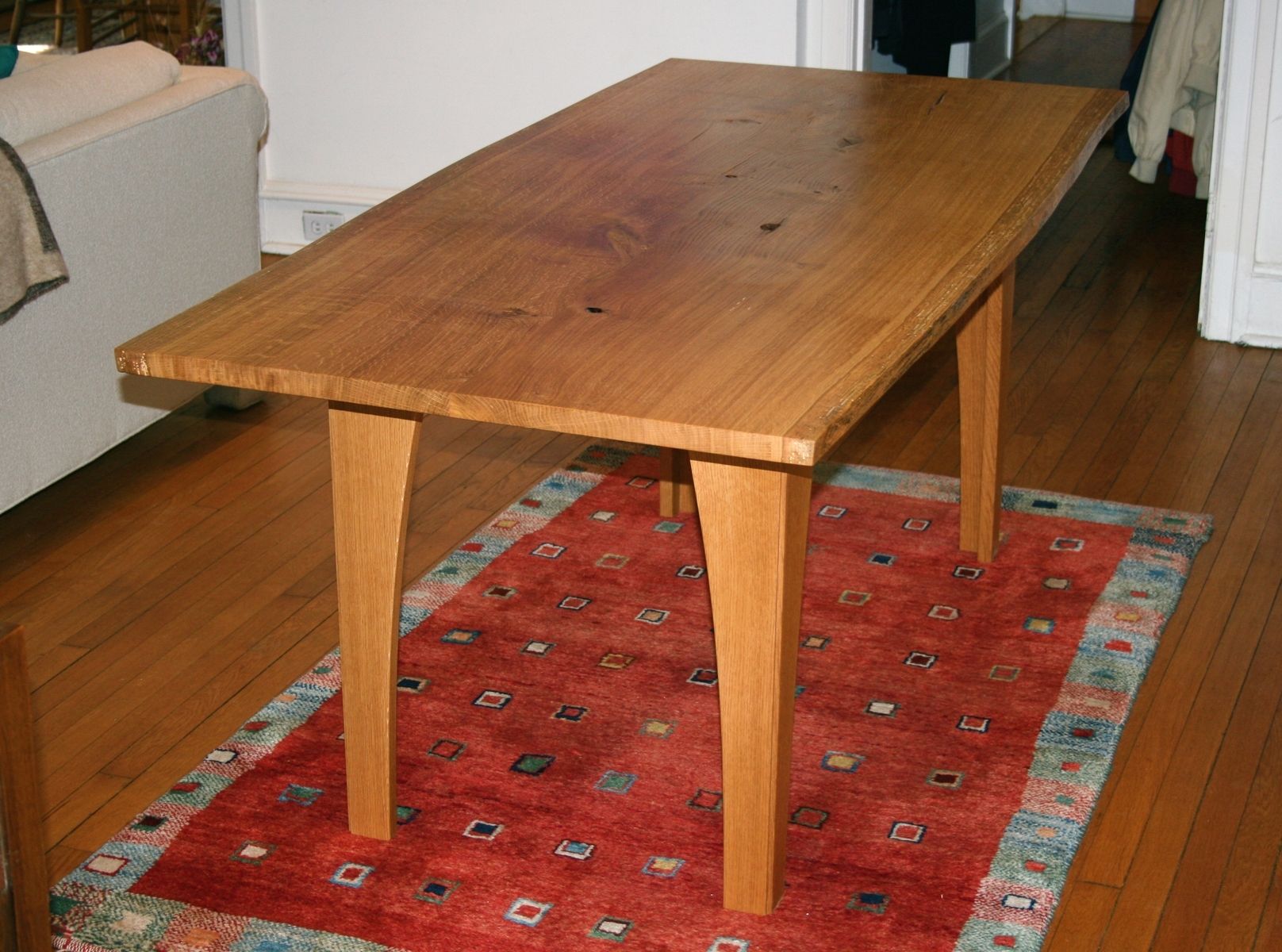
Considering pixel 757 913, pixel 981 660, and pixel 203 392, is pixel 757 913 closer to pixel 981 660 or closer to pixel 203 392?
pixel 981 660

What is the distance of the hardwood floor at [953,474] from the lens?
205 cm

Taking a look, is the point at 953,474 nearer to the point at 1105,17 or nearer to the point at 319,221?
the point at 319,221

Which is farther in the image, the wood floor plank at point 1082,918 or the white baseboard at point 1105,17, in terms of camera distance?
the white baseboard at point 1105,17

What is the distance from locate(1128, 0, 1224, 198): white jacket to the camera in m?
4.15

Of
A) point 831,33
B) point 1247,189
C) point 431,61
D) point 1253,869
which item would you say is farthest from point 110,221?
point 1247,189

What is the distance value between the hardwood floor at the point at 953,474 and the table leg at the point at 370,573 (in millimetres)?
355

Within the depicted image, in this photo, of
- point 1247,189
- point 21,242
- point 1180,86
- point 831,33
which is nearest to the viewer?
point 21,242

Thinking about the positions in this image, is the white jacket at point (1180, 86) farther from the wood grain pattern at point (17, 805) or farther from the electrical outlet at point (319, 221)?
the wood grain pattern at point (17, 805)

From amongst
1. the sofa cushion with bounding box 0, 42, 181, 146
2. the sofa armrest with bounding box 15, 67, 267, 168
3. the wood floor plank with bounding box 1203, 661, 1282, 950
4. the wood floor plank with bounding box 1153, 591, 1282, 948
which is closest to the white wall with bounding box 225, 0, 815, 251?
the sofa armrest with bounding box 15, 67, 267, 168

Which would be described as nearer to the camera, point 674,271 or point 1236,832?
point 674,271

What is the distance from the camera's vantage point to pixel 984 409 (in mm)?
2637

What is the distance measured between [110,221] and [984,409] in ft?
5.09

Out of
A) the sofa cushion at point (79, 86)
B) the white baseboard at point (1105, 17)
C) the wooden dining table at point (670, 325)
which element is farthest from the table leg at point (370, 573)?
the white baseboard at point (1105, 17)

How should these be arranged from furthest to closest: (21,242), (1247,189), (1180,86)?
(1180,86) < (1247,189) < (21,242)
